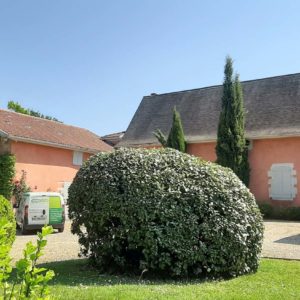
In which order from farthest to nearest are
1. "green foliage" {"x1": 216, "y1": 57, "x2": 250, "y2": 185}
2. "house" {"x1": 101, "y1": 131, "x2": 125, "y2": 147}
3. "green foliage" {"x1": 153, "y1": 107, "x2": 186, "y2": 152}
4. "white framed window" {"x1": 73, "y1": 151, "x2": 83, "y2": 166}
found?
1. "house" {"x1": 101, "y1": 131, "x2": 125, "y2": 147}
2. "green foliage" {"x1": 153, "y1": 107, "x2": 186, "y2": 152}
3. "white framed window" {"x1": 73, "y1": 151, "x2": 83, "y2": 166}
4. "green foliage" {"x1": 216, "y1": 57, "x2": 250, "y2": 185}

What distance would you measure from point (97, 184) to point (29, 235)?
9.01m

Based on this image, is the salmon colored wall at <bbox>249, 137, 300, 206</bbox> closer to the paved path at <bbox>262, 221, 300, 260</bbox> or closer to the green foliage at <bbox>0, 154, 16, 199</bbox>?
the paved path at <bbox>262, 221, 300, 260</bbox>

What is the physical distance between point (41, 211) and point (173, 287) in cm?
1016

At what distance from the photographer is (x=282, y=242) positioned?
38.6 ft

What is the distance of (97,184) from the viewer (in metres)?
7.01

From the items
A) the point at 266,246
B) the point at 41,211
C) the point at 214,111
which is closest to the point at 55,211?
the point at 41,211

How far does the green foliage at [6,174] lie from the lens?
1795 centimetres

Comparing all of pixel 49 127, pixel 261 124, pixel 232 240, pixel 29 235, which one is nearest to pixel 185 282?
pixel 232 240

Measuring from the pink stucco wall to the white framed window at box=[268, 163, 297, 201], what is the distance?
0.58ft

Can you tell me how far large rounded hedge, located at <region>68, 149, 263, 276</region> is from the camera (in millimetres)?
6605

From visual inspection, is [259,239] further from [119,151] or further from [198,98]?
[198,98]

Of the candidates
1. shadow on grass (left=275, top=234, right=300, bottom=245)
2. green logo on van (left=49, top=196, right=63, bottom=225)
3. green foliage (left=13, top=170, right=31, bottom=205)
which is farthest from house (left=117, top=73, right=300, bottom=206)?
green logo on van (left=49, top=196, right=63, bottom=225)

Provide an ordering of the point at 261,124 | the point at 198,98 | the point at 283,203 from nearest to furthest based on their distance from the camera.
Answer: the point at 283,203
the point at 261,124
the point at 198,98

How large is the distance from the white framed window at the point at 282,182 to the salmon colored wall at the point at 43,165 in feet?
33.8
